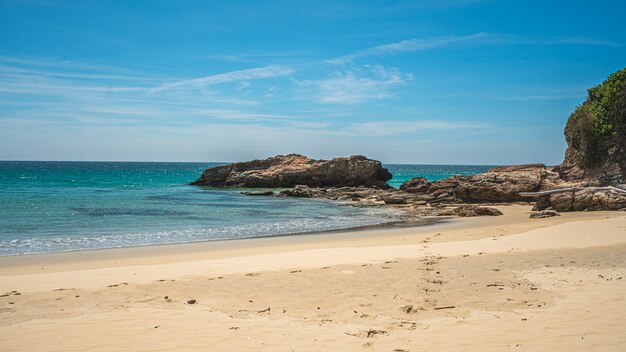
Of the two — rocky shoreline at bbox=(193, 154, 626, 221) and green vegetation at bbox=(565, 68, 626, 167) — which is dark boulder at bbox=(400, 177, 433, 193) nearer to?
rocky shoreline at bbox=(193, 154, 626, 221)

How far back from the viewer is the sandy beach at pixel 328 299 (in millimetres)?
5590

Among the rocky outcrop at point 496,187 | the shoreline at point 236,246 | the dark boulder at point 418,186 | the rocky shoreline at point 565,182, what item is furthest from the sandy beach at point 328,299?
the dark boulder at point 418,186

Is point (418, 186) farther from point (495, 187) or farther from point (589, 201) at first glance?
point (589, 201)

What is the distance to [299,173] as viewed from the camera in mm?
57250

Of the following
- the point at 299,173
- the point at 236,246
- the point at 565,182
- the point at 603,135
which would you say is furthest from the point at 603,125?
the point at 299,173

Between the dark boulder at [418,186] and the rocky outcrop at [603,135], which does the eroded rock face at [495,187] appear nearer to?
the rocky outcrop at [603,135]

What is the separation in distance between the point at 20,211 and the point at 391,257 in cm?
2311

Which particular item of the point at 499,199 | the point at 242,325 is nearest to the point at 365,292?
the point at 242,325

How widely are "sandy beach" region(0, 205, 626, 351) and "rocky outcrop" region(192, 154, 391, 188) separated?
136 ft

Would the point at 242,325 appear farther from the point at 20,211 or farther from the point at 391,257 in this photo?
the point at 20,211

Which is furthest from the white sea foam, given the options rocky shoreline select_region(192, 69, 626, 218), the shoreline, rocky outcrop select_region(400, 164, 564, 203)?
rocky outcrop select_region(400, 164, 564, 203)

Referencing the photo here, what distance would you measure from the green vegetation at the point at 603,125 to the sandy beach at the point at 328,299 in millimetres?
19315

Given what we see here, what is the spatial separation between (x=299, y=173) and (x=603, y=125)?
35.2 metres

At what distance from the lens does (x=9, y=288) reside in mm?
8484
